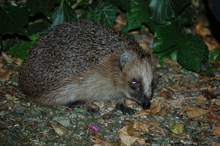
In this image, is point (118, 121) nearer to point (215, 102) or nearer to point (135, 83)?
point (135, 83)

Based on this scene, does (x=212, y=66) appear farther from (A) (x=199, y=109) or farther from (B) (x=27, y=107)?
(B) (x=27, y=107)

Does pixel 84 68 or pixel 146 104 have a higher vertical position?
pixel 84 68

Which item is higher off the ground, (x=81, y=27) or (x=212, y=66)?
(x=81, y=27)

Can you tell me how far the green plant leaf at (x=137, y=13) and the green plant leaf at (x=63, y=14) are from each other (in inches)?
34.8

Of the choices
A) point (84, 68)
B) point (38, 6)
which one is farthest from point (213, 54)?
point (38, 6)

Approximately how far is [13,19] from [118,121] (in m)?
2.01

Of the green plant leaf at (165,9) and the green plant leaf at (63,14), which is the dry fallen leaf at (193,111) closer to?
the green plant leaf at (165,9)

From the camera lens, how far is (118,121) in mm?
5680

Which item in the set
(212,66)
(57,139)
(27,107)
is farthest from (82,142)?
(212,66)

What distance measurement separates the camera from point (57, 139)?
512cm

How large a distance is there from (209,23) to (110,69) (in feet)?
8.79

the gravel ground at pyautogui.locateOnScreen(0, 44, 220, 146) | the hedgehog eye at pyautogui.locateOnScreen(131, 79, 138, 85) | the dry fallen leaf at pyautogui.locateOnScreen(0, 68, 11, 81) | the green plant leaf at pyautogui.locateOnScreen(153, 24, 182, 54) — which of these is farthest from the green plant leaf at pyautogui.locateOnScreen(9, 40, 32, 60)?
the green plant leaf at pyautogui.locateOnScreen(153, 24, 182, 54)

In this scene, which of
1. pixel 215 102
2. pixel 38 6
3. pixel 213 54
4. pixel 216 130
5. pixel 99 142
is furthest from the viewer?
pixel 213 54

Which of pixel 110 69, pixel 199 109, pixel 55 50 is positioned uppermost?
pixel 55 50
